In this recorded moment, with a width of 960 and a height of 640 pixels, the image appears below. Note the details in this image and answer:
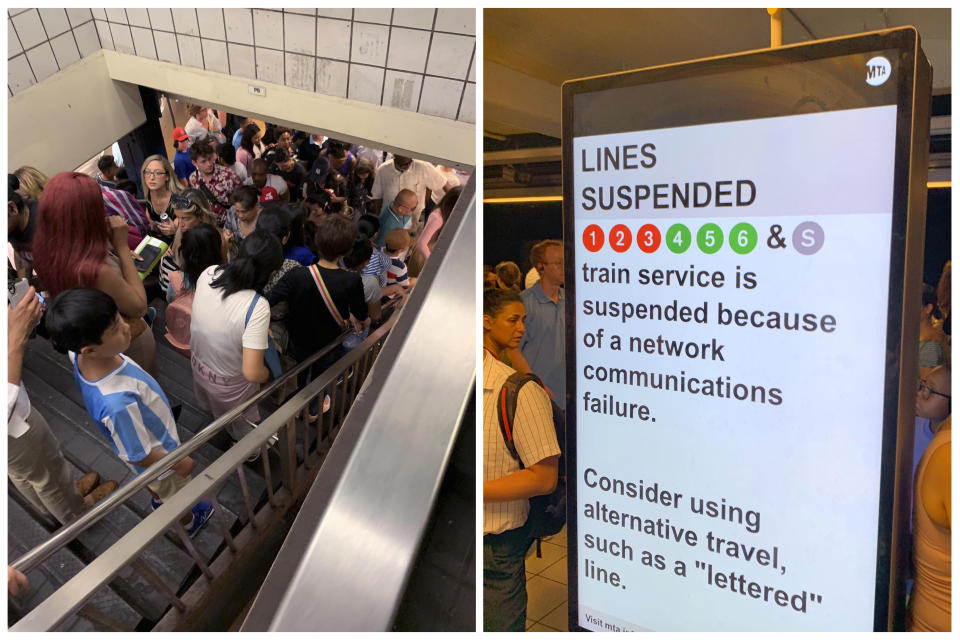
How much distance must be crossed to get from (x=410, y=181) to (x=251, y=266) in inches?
80.1

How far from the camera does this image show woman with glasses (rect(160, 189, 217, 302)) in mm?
2699

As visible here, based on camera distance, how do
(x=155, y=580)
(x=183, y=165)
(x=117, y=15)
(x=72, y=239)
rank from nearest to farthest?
(x=155, y=580), (x=72, y=239), (x=117, y=15), (x=183, y=165)

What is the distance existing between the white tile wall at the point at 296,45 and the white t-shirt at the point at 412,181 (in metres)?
1.03

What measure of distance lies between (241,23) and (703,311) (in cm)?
300

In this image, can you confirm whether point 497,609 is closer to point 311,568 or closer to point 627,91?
point 311,568

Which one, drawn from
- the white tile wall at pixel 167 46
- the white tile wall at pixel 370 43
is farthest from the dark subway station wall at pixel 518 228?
the white tile wall at pixel 167 46

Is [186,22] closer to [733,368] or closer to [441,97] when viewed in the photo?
[441,97]

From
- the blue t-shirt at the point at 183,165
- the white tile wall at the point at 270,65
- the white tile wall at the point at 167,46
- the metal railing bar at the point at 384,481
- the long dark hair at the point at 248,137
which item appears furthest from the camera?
the long dark hair at the point at 248,137

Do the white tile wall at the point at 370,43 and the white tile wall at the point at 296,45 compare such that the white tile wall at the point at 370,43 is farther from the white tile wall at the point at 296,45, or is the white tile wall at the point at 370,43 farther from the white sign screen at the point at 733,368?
the white sign screen at the point at 733,368

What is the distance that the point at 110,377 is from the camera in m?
1.64

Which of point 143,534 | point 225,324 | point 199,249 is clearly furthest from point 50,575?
point 199,249

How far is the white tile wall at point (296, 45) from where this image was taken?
2.51m

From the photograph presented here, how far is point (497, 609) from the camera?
1.97 m

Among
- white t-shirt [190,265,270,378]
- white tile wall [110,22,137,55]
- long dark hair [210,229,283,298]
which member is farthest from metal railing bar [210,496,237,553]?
white tile wall [110,22,137,55]
